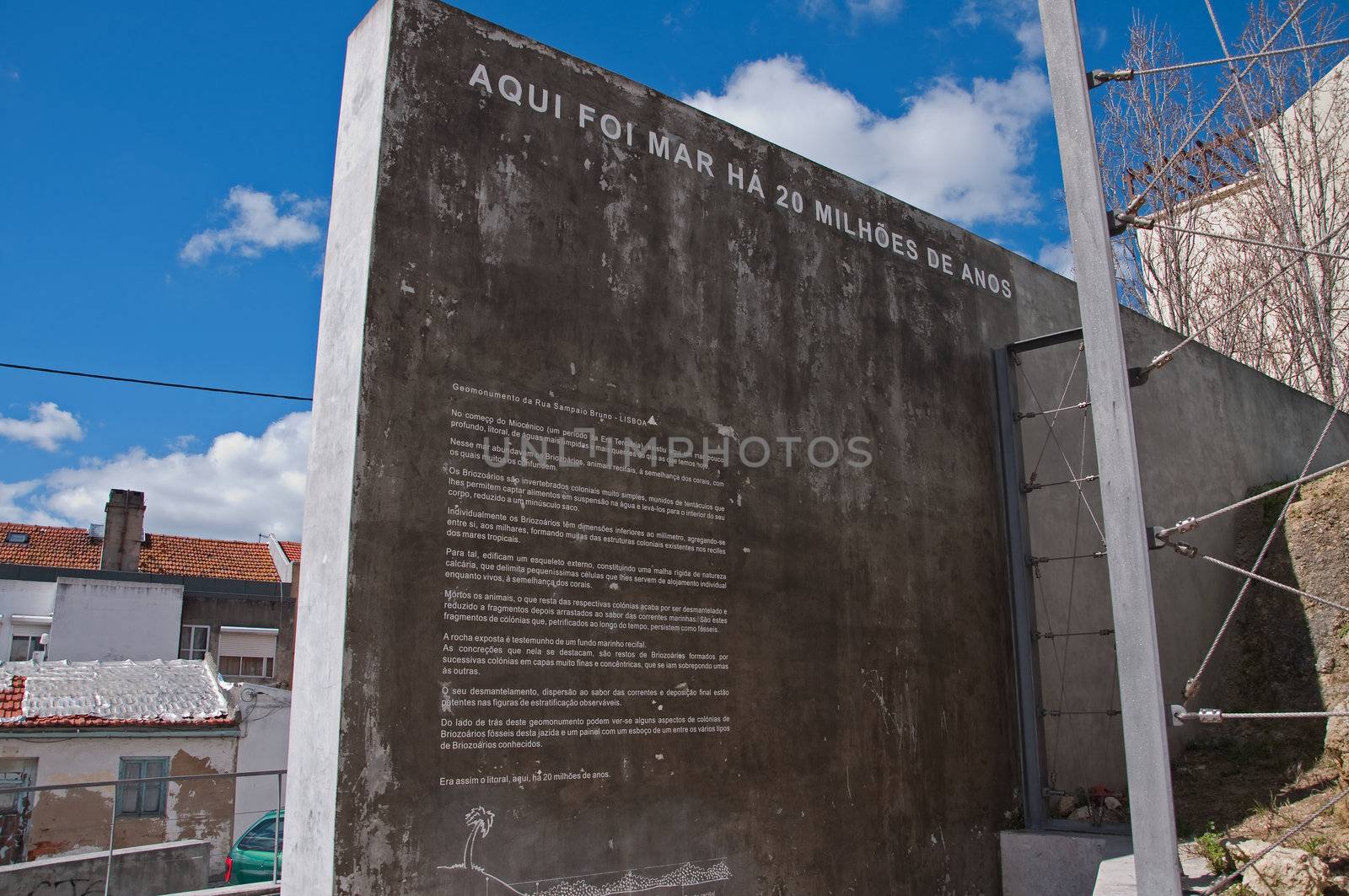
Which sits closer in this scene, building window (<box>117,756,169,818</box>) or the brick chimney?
building window (<box>117,756,169,818</box>)

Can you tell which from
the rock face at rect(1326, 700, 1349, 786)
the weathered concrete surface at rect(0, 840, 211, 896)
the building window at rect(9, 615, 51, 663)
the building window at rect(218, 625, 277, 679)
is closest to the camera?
the rock face at rect(1326, 700, 1349, 786)

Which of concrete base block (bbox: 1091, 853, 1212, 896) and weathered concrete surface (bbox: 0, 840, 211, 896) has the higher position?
concrete base block (bbox: 1091, 853, 1212, 896)

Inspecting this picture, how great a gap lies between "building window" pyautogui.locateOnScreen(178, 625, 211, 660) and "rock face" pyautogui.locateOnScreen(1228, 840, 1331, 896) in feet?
77.8

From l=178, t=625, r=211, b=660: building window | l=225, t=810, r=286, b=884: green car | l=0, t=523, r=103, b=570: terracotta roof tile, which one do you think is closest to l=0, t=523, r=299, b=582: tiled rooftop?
l=0, t=523, r=103, b=570: terracotta roof tile

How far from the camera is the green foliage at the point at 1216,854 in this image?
558 cm

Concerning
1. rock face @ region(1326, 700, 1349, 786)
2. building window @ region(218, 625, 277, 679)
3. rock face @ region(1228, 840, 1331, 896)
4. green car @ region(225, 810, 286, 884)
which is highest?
building window @ region(218, 625, 277, 679)

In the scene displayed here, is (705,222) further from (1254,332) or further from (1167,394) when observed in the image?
(1254,332)

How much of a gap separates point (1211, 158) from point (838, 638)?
1599 cm

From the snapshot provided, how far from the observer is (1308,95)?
16.0 m

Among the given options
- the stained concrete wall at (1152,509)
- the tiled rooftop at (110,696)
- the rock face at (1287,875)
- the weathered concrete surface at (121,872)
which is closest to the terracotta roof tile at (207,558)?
the tiled rooftop at (110,696)

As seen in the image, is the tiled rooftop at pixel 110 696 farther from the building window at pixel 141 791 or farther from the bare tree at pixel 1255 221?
the bare tree at pixel 1255 221

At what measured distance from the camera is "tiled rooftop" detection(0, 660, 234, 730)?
16.4 metres

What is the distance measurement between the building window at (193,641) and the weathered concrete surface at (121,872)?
1654 centimetres

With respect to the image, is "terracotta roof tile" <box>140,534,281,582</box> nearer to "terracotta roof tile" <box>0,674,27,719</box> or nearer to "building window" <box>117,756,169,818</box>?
"terracotta roof tile" <box>0,674,27,719</box>
